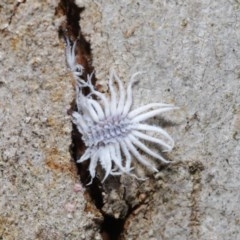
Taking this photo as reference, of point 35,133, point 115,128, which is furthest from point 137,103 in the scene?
point 35,133

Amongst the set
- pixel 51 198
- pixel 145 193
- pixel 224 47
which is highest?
pixel 224 47

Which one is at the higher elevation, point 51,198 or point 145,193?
point 51,198

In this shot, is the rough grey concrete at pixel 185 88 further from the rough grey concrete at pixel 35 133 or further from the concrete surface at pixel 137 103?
the rough grey concrete at pixel 35 133

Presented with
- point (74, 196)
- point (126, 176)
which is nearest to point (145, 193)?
point (126, 176)

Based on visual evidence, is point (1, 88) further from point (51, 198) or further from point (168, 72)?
point (168, 72)

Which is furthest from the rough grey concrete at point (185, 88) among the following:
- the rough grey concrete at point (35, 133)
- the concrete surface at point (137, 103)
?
the rough grey concrete at point (35, 133)

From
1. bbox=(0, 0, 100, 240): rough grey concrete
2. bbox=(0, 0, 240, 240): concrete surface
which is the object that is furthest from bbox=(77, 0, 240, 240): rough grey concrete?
bbox=(0, 0, 100, 240): rough grey concrete
